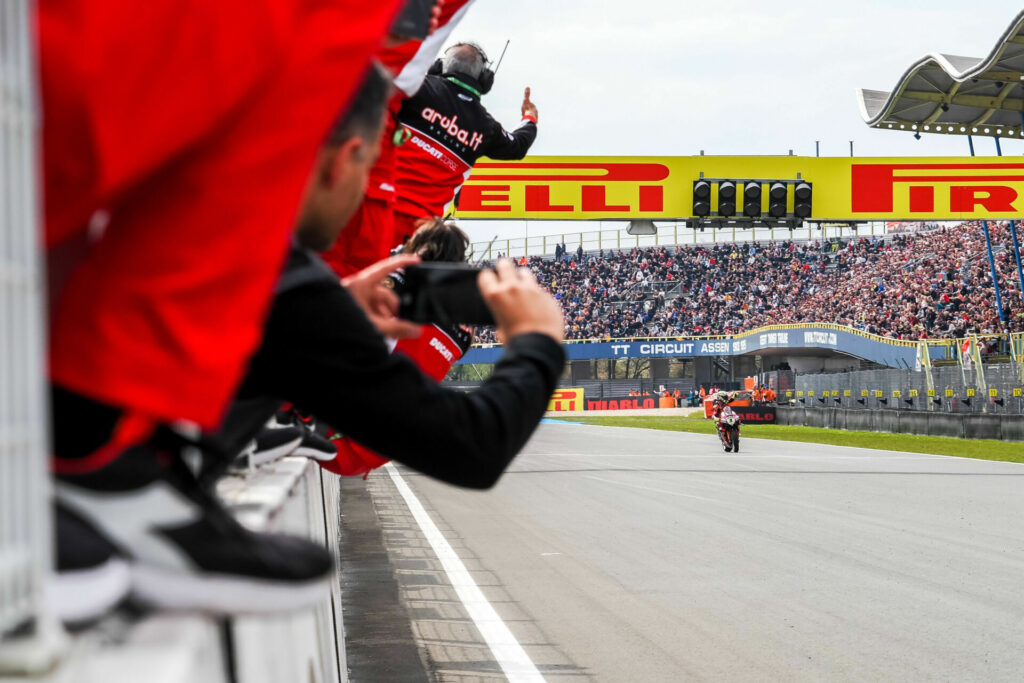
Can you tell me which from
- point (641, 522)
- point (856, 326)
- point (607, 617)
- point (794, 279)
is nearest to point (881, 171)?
point (641, 522)

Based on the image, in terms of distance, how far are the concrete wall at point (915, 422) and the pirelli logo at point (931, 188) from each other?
5015 millimetres

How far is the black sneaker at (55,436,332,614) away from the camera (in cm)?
127

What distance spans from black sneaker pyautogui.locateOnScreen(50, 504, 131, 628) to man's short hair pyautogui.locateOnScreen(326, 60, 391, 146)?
1.94 feet

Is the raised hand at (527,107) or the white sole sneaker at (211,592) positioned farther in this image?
the raised hand at (527,107)

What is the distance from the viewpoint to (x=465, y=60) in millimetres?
5957

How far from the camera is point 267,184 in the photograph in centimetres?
127

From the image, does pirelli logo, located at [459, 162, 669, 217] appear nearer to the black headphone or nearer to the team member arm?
the team member arm

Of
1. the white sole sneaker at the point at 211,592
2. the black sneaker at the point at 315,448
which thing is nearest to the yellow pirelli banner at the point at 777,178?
the black sneaker at the point at 315,448

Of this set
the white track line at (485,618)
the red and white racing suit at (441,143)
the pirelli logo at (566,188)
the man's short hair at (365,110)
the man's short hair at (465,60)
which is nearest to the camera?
the man's short hair at (365,110)

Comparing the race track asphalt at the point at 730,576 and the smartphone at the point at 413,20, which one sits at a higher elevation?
the smartphone at the point at 413,20

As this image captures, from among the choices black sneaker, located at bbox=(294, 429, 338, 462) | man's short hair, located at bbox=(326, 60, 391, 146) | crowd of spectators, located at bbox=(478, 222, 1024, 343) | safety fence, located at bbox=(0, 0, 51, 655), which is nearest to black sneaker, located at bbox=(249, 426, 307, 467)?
black sneaker, located at bbox=(294, 429, 338, 462)

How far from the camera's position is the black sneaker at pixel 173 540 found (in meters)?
1.27

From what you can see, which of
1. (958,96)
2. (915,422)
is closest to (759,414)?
(915,422)

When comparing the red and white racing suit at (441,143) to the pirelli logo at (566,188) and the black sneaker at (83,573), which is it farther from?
the pirelli logo at (566,188)
